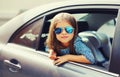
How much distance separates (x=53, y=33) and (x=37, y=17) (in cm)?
33

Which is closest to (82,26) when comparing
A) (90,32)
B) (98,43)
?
(90,32)

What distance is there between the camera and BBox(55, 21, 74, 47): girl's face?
2.74m

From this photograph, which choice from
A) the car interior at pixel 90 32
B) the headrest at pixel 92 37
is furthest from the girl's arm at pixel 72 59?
the headrest at pixel 92 37

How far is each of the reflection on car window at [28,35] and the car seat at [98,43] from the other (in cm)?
34

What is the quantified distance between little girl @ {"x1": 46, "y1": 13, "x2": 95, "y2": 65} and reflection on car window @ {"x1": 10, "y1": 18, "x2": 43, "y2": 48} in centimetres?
21

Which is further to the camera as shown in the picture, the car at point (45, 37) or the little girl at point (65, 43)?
the little girl at point (65, 43)

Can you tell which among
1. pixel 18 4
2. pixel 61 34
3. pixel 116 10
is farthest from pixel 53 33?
pixel 18 4

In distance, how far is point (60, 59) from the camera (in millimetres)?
2787

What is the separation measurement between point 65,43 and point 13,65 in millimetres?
473

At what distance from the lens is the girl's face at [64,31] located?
2742 millimetres

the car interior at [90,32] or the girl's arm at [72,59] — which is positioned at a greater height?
the car interior at [90,32]

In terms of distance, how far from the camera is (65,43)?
2809 millimetres

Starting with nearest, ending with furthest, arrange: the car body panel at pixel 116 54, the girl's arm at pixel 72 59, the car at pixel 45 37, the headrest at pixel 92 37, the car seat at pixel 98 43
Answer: the car body panel at pixel 116 54
the car at pixel 45 37
the girl's arm at pixel 72 59
the car seat at pixel 98 43
the headrest at pixel 92 37

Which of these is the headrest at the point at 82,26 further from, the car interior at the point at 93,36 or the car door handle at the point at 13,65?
the car door handle at the point at 13,65
